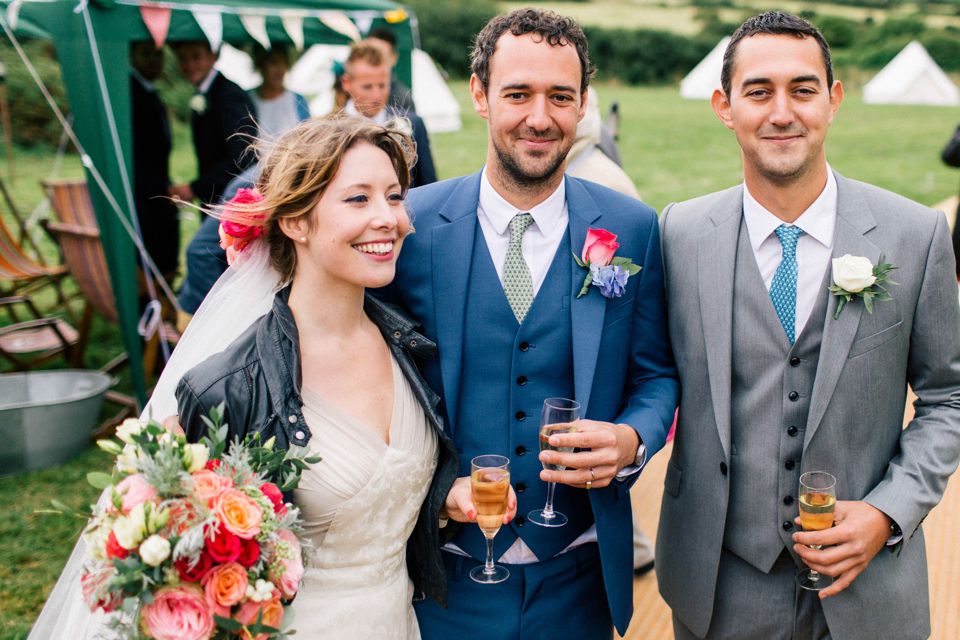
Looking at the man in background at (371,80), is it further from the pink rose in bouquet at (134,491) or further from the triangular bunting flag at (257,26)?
the pink rose in bouquet at (134,491)

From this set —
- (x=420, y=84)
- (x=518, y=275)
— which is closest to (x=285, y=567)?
(x=518, y=275)

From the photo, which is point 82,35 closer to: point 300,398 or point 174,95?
point 300,398

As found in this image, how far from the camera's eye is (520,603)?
231 centimetres

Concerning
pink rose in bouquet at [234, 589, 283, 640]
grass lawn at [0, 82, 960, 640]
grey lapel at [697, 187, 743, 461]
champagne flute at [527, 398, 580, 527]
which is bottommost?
grass lawn at [0, 82, 960, 640]

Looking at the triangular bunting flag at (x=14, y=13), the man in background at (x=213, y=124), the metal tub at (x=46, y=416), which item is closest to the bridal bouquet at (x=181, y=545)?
the metal tub at (x=46, y=416)

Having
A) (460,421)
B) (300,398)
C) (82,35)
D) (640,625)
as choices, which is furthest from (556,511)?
(82,35)

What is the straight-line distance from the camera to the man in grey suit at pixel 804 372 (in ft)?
6.81

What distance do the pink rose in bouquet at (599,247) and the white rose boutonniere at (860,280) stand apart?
0.60 m

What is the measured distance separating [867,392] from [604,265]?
781 mm

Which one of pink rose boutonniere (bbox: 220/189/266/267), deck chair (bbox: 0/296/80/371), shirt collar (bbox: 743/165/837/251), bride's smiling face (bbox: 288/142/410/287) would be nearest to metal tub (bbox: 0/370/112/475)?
deck chair (bbox: 0/296/80/371)

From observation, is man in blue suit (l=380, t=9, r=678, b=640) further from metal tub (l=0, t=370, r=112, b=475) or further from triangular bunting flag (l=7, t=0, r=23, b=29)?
triangular bunting flag (l=7, t=0, r=23, b=29)

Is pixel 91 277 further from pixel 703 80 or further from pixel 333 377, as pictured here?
pixel 703 80

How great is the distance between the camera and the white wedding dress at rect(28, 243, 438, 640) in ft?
6.68

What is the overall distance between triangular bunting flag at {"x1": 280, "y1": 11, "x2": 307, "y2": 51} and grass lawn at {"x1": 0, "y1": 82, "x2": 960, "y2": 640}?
3.39m
